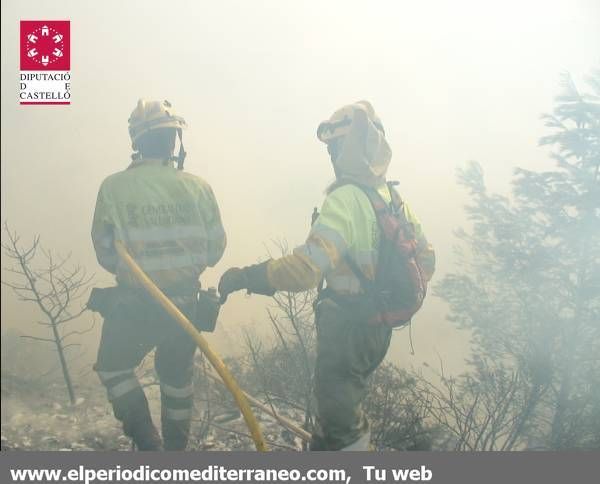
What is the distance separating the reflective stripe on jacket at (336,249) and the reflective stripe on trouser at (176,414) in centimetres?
138

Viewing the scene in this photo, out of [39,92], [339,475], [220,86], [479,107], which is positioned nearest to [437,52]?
[479,107]

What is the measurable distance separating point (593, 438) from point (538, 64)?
15.5 feet

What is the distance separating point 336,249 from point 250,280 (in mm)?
533

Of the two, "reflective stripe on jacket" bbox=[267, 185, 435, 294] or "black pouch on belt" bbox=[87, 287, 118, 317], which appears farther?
"black pouch on belt" bbox=[87, 287, 118, 317]

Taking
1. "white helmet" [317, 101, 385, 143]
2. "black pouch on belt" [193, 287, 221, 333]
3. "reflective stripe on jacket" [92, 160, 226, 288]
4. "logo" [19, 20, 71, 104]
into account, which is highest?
"logo" [19, 20, 71, 104]

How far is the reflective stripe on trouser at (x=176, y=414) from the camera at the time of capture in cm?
341

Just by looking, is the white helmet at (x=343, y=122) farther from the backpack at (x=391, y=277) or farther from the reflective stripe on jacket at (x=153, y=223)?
the reflective stripe on jacket at (x=153, y=223)

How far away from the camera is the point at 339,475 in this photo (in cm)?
302

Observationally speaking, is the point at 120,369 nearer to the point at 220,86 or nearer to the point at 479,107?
the point at 220,86

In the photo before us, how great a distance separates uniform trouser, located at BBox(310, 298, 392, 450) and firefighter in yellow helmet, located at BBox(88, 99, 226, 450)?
1.11 meters

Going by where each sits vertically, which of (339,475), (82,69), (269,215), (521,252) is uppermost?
(82,69)

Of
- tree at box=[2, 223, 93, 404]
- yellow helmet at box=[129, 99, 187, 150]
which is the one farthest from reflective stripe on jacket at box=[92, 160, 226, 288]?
tree at box=[2, 223, 93, 404]

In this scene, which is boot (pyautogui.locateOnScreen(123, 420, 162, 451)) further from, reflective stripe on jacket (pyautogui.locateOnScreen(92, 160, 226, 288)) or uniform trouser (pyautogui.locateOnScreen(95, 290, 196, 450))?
reflective stripe on jacket (pyautogui.locateOnScreen(92, 160, 226, 288))

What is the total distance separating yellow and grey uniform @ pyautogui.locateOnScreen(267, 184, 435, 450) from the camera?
259cm
